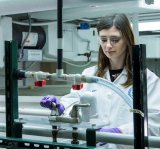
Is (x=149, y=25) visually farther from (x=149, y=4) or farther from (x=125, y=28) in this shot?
(x=125, y=28)

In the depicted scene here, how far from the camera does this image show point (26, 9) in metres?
1.81

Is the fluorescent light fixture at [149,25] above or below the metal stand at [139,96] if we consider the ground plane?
above

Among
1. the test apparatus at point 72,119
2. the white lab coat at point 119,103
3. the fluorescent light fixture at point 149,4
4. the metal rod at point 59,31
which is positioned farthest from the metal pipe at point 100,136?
the fluorescent light fixture at point 149,4

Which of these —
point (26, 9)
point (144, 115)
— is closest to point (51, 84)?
point (26, 9)

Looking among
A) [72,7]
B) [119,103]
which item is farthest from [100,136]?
[72,7]

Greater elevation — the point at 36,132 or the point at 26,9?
the point at 26,9

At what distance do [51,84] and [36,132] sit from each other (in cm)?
248

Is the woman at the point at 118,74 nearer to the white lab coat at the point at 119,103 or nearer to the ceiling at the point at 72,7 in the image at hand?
the white lab coat at the point at 119,103

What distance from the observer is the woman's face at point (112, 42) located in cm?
159

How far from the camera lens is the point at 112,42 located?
1.60 m

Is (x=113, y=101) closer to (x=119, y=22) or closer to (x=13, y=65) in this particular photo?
(x=119, y=22)

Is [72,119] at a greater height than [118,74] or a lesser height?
lesser

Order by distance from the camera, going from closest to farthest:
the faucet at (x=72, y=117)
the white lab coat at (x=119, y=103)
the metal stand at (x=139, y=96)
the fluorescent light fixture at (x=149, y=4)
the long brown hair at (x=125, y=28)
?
1. the metal stand at (x=139, y=96)
2. the faucet at (x=72, y=117)
3. the white lab coat at (x=119, y=103)
4. the long brown hair at (x=125, y=28)
5. the fluorescent light fixture at (x=149, y=4)

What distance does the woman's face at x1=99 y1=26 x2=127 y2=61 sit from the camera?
159 centimetres
